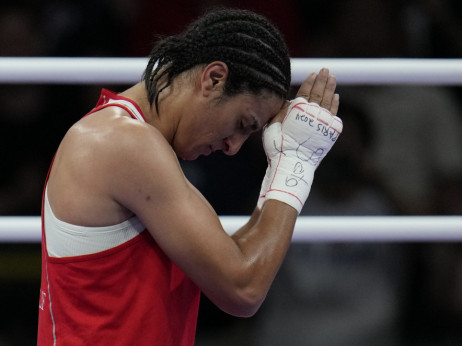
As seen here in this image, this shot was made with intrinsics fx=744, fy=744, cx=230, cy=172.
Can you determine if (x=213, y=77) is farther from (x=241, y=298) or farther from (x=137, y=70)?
(x=241, y=298)

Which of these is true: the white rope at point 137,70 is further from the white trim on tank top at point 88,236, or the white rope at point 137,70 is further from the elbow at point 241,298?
the elbow at point 241,298

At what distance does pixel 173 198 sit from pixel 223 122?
0.70ft

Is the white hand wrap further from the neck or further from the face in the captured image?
the neck

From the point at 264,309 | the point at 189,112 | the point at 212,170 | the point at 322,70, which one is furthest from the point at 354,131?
the point at 189,112

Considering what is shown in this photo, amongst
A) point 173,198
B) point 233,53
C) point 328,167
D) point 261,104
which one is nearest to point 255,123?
point 261,104

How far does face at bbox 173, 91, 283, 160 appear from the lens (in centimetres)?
135

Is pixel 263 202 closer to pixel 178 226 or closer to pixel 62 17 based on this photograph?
pixel 178 226

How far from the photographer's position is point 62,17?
8.59 feet

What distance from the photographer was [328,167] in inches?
97.8

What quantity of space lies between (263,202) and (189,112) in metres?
0.22

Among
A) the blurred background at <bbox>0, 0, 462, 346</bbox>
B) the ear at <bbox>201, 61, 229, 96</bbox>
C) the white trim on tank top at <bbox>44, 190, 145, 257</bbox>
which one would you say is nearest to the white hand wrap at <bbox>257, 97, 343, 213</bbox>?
the ear at <bbox>201, 61, 229, 96</bbox>

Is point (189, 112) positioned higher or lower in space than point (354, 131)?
lower

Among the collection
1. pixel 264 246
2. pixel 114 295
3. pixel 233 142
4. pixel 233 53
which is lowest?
pixel 114 295

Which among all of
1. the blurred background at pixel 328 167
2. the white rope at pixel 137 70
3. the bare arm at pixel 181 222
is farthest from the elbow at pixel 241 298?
the blurred background at pixel 328 167
